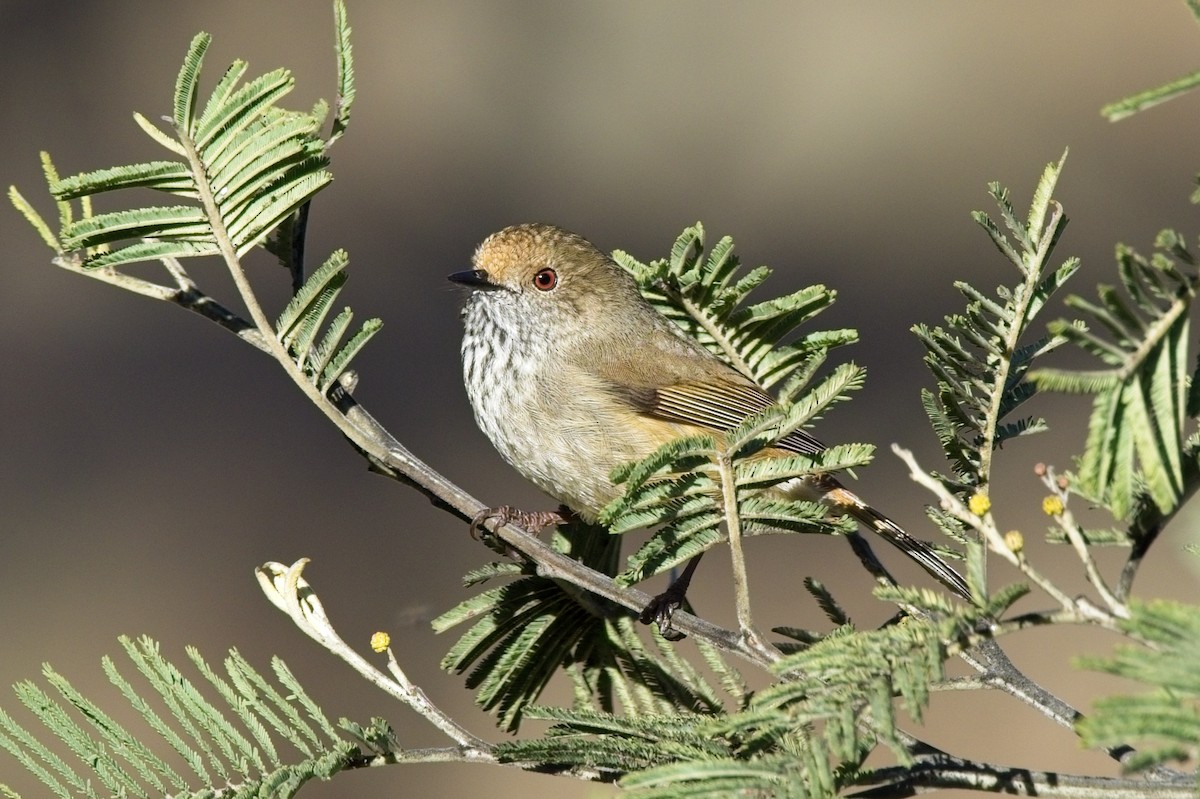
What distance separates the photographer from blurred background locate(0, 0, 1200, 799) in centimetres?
687

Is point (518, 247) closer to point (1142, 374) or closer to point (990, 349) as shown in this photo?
point (990, 349)

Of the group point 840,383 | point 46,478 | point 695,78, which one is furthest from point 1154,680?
point 695,78

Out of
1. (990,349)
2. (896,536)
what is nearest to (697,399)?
(896,536)

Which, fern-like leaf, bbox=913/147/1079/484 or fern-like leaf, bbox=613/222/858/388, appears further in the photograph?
fern-like leaf, bbox=613/222/858/388

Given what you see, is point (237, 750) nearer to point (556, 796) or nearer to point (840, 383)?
point (840, 383)

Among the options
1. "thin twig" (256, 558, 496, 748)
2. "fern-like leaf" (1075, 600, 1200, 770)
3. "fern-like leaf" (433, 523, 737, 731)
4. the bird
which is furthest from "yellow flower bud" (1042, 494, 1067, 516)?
the bird

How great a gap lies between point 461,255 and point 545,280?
267 inches

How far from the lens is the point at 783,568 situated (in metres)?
7.34

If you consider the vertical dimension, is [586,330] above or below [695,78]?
below

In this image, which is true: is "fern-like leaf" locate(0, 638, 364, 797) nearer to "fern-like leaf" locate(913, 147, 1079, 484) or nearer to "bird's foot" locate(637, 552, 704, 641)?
"bird's foot" locate(637, 552, 704, 641)

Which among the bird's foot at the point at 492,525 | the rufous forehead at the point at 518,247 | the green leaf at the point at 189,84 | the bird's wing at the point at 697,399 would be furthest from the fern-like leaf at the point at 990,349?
the rufous forehead at the point at 518,247

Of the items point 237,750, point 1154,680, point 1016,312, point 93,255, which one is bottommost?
point 1154,680

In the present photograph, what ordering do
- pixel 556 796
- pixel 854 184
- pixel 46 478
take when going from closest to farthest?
pixel 556 796, pixel 46 478, pixel 854 184

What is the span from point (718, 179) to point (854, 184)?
124 cm
